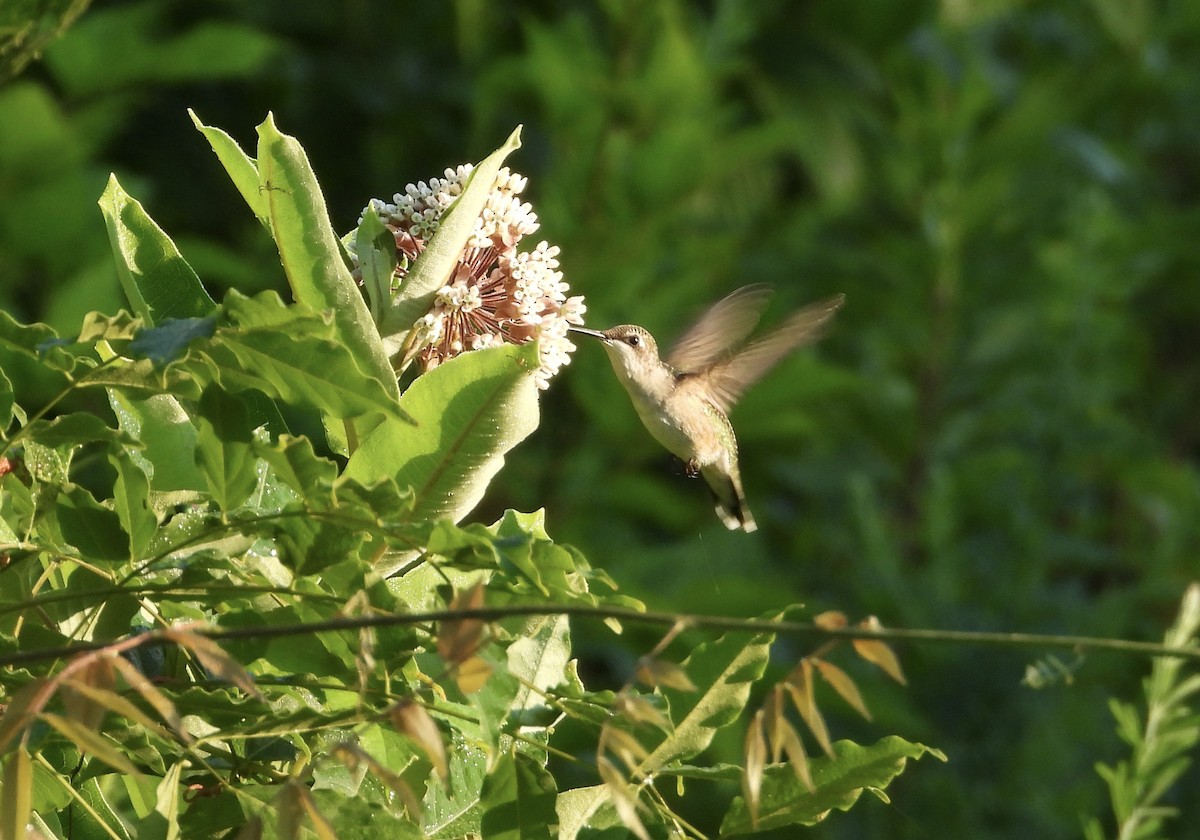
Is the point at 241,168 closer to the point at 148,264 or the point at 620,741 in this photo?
the point at 148,264

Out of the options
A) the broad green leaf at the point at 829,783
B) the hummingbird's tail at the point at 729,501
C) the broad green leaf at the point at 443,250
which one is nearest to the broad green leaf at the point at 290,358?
the broad green leaf at the point at 443,250

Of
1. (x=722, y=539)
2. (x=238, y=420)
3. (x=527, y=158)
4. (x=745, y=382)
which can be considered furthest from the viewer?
(x=527, y=158)

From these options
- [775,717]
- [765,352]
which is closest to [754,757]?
[775,717]

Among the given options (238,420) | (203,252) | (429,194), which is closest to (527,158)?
(203,252)

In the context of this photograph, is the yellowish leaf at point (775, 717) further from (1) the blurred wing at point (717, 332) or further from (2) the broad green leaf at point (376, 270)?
(1) the blurred wing at point (717, 332)

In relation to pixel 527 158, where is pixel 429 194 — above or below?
above

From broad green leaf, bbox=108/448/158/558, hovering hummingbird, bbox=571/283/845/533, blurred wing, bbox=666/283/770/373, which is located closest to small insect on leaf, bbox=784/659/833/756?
broad green leaf, bbox=108/448/158/558

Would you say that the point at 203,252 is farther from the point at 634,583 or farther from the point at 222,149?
the point at 222,149
